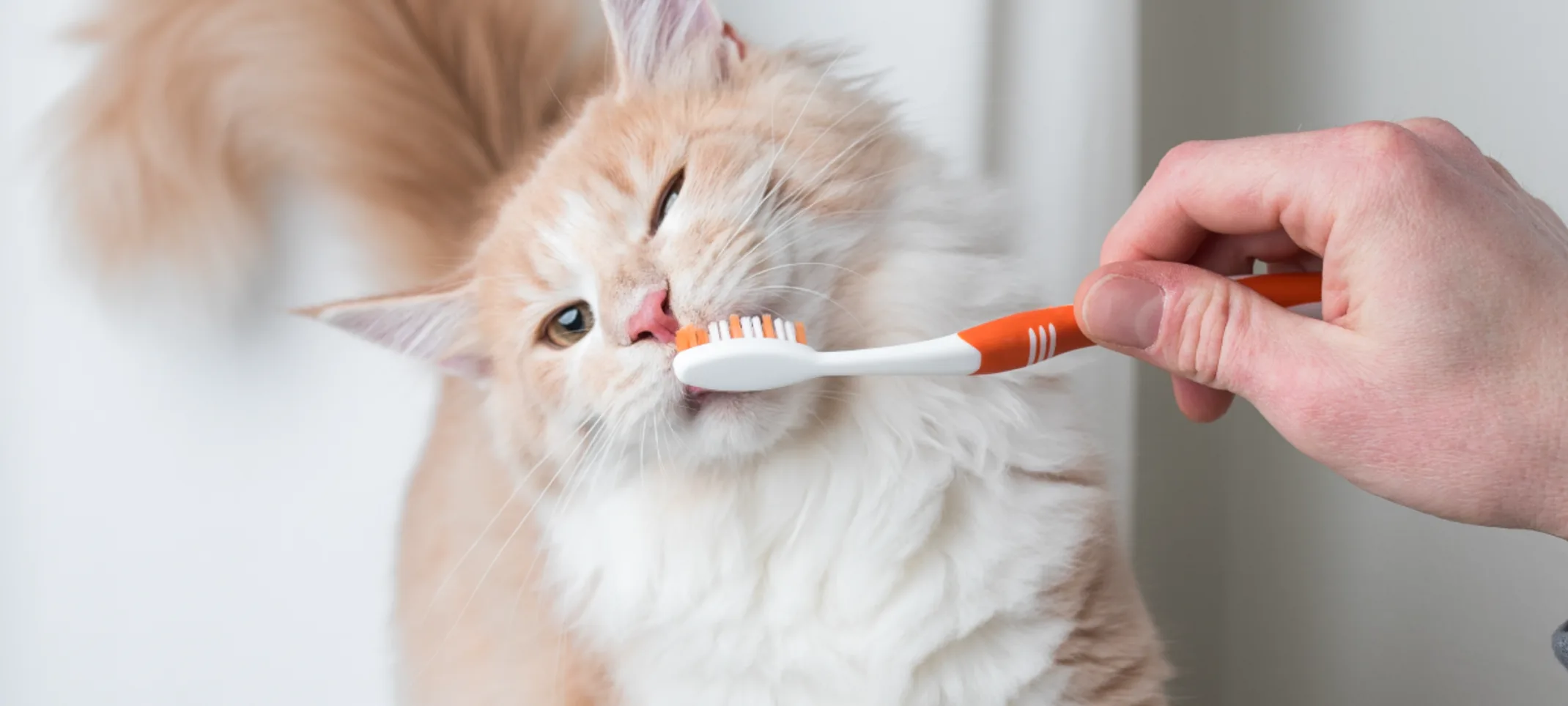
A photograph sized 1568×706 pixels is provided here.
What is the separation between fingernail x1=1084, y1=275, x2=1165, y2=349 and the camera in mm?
809

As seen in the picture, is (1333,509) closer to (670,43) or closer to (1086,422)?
(1086,422)

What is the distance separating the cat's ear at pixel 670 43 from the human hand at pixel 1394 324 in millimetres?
498

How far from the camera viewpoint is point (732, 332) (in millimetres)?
855

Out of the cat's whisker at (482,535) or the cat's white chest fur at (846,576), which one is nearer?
the cat's white chest fur at (846,576)

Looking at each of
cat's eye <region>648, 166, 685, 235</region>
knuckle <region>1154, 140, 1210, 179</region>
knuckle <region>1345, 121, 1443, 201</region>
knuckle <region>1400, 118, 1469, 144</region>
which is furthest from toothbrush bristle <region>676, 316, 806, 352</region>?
knuckle <region>1400, 118, 1469, 144</region>

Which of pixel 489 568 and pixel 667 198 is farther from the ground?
pixel 667 198

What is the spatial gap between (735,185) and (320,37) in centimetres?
51

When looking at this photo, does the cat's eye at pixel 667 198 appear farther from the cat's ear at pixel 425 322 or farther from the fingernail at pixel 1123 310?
the fingernail at pixel 1123 310

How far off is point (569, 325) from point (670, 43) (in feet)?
1.10

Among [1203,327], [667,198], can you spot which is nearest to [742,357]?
[667,198]

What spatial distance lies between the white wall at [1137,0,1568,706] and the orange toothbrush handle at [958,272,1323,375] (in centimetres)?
89

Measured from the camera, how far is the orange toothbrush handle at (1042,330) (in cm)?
82

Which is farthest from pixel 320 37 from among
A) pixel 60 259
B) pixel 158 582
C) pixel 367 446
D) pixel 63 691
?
pixel 63 691

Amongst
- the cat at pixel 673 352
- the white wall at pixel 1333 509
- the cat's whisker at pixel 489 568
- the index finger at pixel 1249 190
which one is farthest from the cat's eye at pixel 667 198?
the white wall at pixel 1333 509
